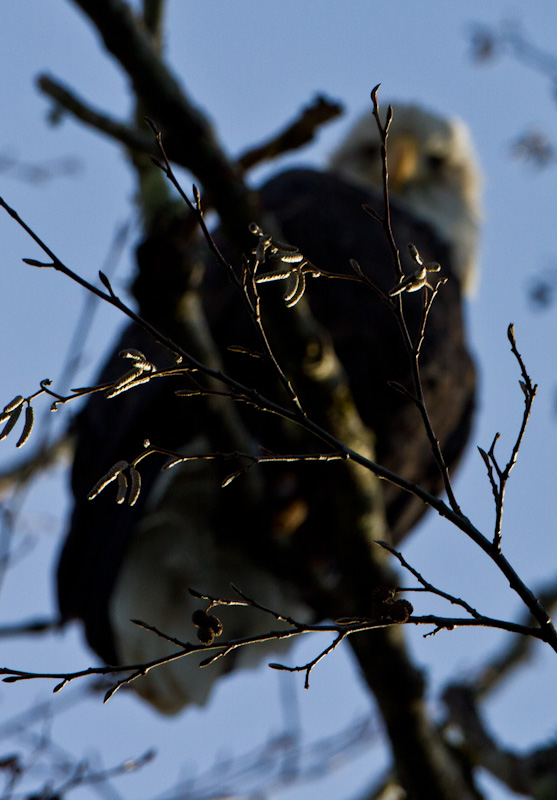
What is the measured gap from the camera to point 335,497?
2164 millimetres

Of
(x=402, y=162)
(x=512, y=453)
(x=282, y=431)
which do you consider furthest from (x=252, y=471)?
(x=402, y=162)

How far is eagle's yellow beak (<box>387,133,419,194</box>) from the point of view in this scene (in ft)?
16.1

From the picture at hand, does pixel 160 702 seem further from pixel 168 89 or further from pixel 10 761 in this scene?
pixel 168 89

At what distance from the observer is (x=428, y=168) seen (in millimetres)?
5137

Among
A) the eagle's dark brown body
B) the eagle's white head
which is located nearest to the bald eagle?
the eagle's dark brown body

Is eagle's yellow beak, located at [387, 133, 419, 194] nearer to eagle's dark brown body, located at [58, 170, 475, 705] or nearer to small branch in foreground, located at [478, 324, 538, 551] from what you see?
eagle's dark brown body, located at [58, 170, 475, 705]

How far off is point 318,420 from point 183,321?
1.13 ft

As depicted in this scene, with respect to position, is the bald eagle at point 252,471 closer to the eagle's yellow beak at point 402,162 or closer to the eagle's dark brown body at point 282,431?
the eagle's dark brown body at point 282,431

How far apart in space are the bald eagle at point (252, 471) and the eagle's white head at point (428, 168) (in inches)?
54.1

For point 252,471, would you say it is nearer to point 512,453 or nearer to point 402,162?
point 512,453

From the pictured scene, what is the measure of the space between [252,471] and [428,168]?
2984 mm

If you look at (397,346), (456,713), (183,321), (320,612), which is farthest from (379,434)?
(183,321)

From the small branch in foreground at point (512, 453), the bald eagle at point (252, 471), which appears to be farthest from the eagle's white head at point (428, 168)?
the small branch in foreground at point (512, 453)

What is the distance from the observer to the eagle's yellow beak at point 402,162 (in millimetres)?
4922
